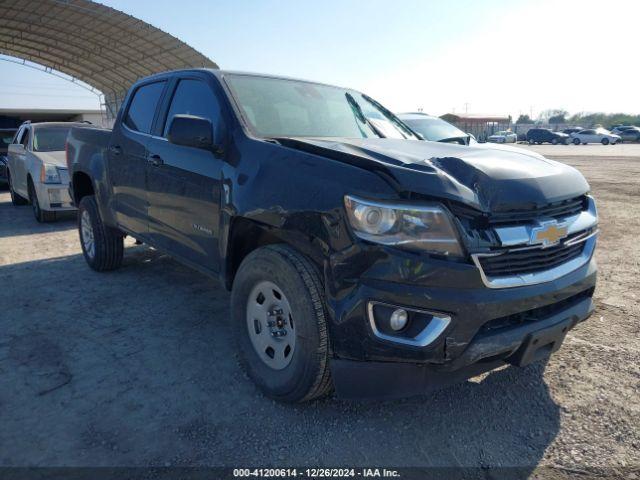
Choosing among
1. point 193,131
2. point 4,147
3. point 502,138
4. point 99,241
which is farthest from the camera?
point 502,138

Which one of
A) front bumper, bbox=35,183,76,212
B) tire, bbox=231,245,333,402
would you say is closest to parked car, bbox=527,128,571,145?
front bumper, bbox=35,183,76,212

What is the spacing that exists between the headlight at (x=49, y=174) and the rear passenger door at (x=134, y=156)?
411 cm

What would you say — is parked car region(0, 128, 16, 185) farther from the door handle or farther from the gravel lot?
the door handle

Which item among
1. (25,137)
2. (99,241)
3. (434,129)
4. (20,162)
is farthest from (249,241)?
(25,137)

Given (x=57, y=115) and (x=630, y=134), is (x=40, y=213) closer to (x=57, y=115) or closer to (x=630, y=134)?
(x=57, y=115)

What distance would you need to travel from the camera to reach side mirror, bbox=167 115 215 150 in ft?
9.78

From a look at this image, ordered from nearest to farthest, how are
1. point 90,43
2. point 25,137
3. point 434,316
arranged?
1. point 434,316
2. point 25,137
3. point 90,43

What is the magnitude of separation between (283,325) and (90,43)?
2963 cm

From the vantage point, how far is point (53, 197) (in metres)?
8.10

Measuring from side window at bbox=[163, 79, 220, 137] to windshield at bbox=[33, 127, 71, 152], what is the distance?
6.39 meters

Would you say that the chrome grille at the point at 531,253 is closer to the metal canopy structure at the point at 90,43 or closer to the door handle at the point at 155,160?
the door handle at the point at 155,160

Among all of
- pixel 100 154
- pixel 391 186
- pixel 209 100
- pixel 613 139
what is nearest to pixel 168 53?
pixel 100 154

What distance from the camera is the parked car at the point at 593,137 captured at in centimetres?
4409

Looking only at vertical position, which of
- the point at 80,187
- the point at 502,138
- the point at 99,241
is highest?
the point at 80,187
